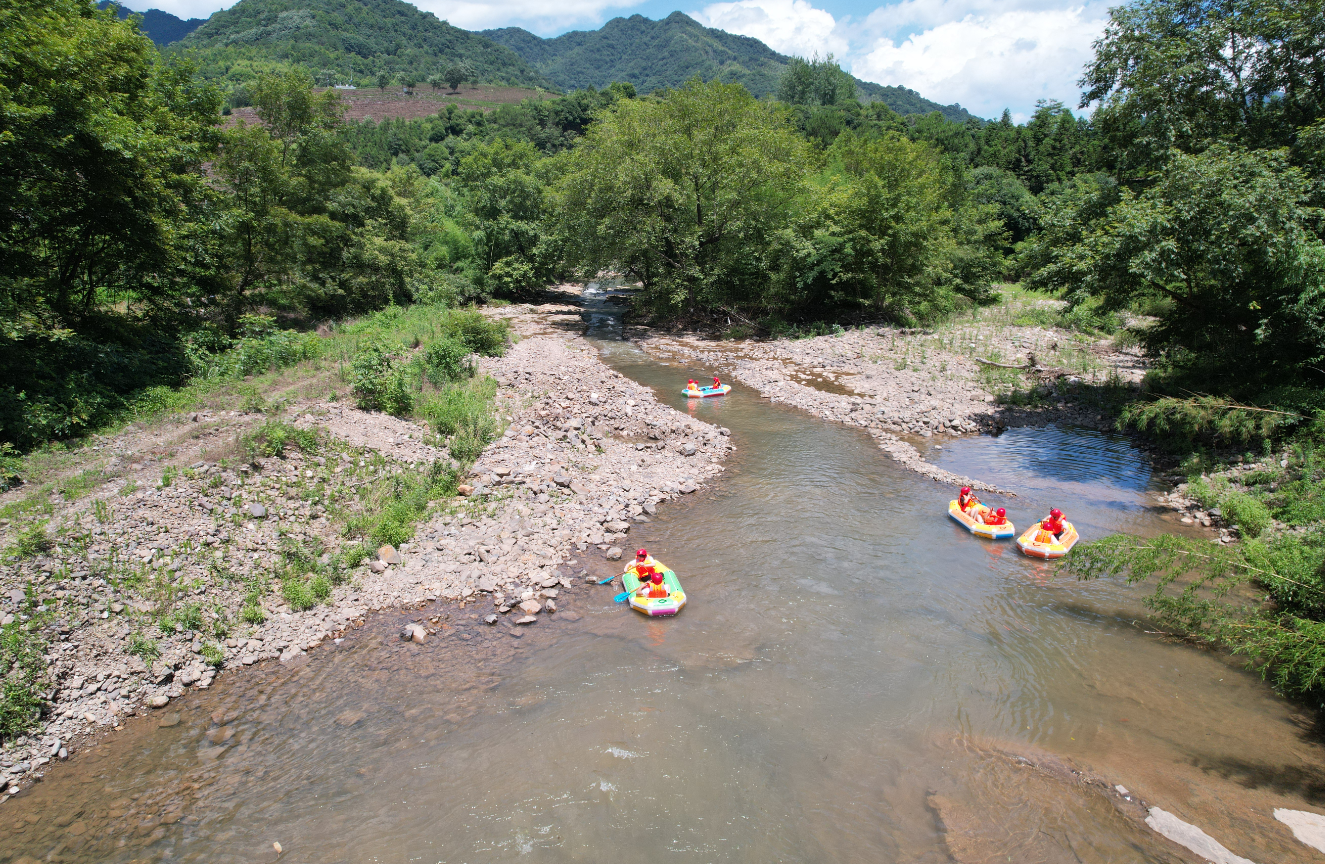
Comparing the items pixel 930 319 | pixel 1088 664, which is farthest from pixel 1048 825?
pixel 930 319

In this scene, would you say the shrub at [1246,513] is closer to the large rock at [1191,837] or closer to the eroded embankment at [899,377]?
the eroded embankment at [899,377]

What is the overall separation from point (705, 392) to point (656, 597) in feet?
41.0

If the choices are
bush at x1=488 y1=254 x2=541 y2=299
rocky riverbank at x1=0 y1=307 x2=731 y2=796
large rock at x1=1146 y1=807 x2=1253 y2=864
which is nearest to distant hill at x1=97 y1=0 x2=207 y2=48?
bush at x1=488 y1=254 x2=541 y2=299

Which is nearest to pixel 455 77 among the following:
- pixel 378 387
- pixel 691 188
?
pixel 691 188

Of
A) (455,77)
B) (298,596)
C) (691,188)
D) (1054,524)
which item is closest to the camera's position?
(298,596)

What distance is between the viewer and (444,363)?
18.8 meters

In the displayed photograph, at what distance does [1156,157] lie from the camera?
16672 millimetres

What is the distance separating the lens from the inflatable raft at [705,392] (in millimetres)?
21453

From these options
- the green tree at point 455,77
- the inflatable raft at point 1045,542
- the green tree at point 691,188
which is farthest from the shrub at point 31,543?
the green tree at point 455,77

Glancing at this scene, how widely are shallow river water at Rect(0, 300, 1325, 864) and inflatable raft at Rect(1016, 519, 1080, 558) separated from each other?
0.53 m

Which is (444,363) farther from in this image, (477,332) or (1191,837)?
(1191,837)

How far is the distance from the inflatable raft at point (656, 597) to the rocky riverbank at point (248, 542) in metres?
1.32

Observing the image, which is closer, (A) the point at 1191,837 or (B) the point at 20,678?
(A) the point at 1191,837

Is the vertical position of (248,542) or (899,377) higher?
(899,377)
